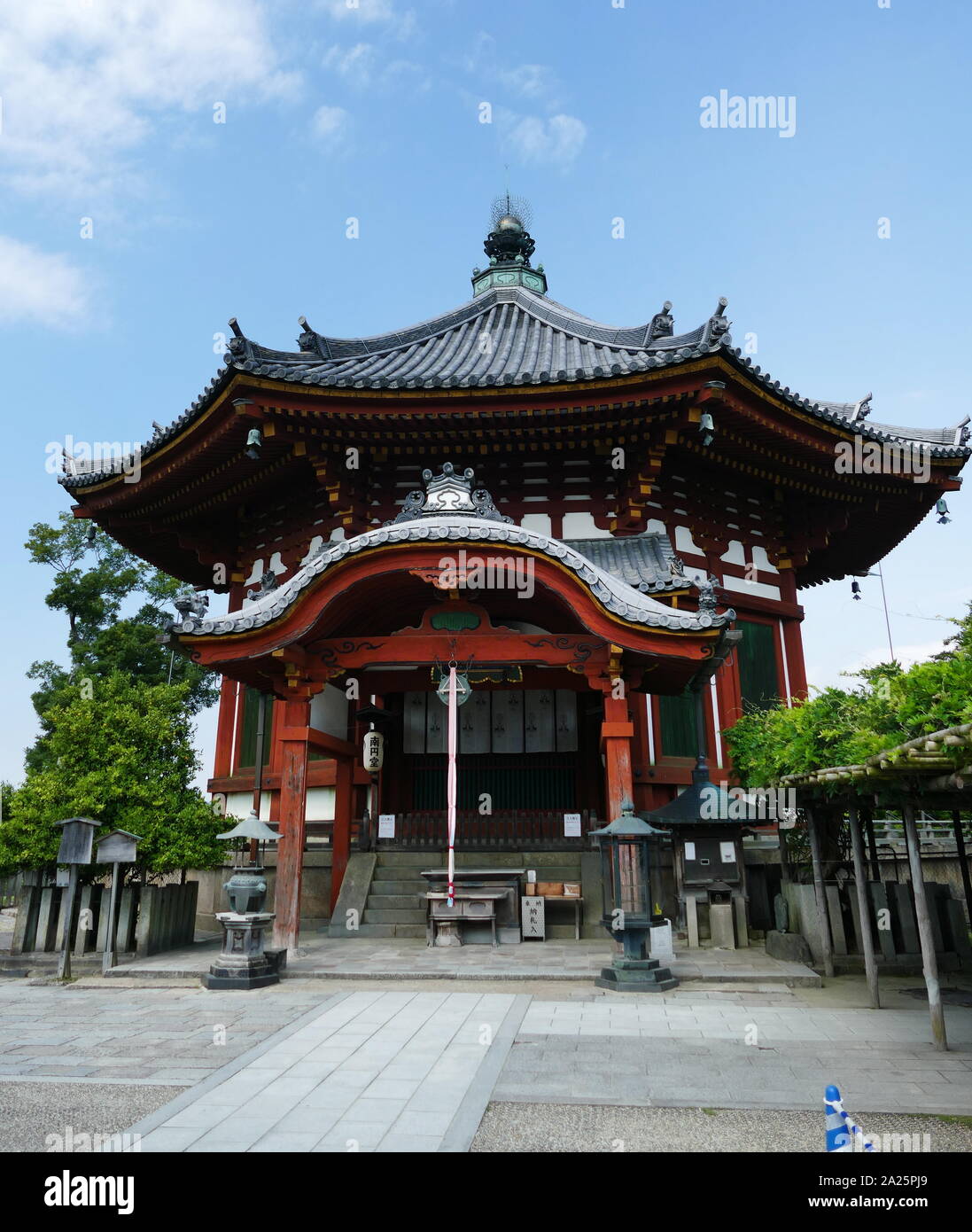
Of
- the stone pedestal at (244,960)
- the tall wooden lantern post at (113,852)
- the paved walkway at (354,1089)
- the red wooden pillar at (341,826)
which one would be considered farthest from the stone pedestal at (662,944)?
the tall wooden lantern post at (113,852)

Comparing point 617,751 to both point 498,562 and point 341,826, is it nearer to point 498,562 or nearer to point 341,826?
point 498,562

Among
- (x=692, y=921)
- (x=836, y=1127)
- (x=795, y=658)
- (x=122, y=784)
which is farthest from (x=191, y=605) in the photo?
(x=795, y=658)

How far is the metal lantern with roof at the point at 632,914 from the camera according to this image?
27.3 ft

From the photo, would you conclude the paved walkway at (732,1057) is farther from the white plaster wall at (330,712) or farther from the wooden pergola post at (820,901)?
the white plaster wall at (330,712)

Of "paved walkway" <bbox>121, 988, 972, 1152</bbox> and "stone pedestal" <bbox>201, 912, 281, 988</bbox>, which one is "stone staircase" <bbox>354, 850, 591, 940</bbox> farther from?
"paved walkway" <bbox>121, 988, 972, 1152</bbox>

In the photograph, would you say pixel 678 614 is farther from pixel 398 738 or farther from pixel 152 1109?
pixel 152 1109

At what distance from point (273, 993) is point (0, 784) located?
559 centimetres

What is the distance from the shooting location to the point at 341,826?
41.6 ft

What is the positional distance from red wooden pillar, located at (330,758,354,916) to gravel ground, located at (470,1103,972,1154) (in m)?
8.11

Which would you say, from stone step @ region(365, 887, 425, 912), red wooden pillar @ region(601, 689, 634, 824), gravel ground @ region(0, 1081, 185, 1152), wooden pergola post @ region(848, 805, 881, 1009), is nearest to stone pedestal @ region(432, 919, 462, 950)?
stone step @ region(365, 887, 425, 912)

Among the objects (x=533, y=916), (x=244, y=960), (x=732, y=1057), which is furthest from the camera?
(x=533, y=916)

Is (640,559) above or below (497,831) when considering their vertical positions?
above

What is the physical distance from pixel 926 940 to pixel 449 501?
696 cm

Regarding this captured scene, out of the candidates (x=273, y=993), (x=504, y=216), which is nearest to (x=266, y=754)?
(x=273, y=993)
